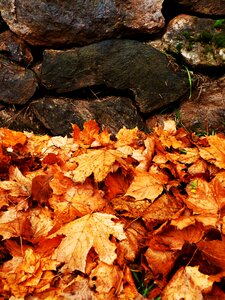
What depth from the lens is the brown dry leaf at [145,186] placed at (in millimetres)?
1797

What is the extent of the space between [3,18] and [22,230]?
1.97m

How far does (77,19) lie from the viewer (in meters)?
2.86

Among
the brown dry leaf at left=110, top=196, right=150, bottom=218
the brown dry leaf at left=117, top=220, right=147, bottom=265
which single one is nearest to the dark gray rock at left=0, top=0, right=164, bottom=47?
the brown dry leaf at left=110, top=196, right=150, bottom=218

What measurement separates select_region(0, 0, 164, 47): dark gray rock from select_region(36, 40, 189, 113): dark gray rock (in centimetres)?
10

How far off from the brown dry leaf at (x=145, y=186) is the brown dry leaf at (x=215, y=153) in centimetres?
37

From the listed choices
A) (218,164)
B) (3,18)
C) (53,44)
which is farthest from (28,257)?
(3,18)

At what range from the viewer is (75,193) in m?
1.88

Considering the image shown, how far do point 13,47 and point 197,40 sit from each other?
5.02ft

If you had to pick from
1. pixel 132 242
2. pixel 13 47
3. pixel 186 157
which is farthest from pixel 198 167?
pixel 13 47

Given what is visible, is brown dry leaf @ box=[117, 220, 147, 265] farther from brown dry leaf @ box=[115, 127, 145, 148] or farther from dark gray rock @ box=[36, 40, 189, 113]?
dark gray rock @ box=[36, 40, 189, 113]

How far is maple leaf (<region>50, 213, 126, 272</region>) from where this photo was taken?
60.6 inches

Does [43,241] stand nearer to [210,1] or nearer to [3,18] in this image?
[3,18]

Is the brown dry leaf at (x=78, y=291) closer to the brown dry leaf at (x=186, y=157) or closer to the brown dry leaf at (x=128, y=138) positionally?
the brown dry leaf at (x=186, y=157)

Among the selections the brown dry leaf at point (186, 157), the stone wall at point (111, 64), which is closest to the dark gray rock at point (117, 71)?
the stone wall at point (111, 64)
